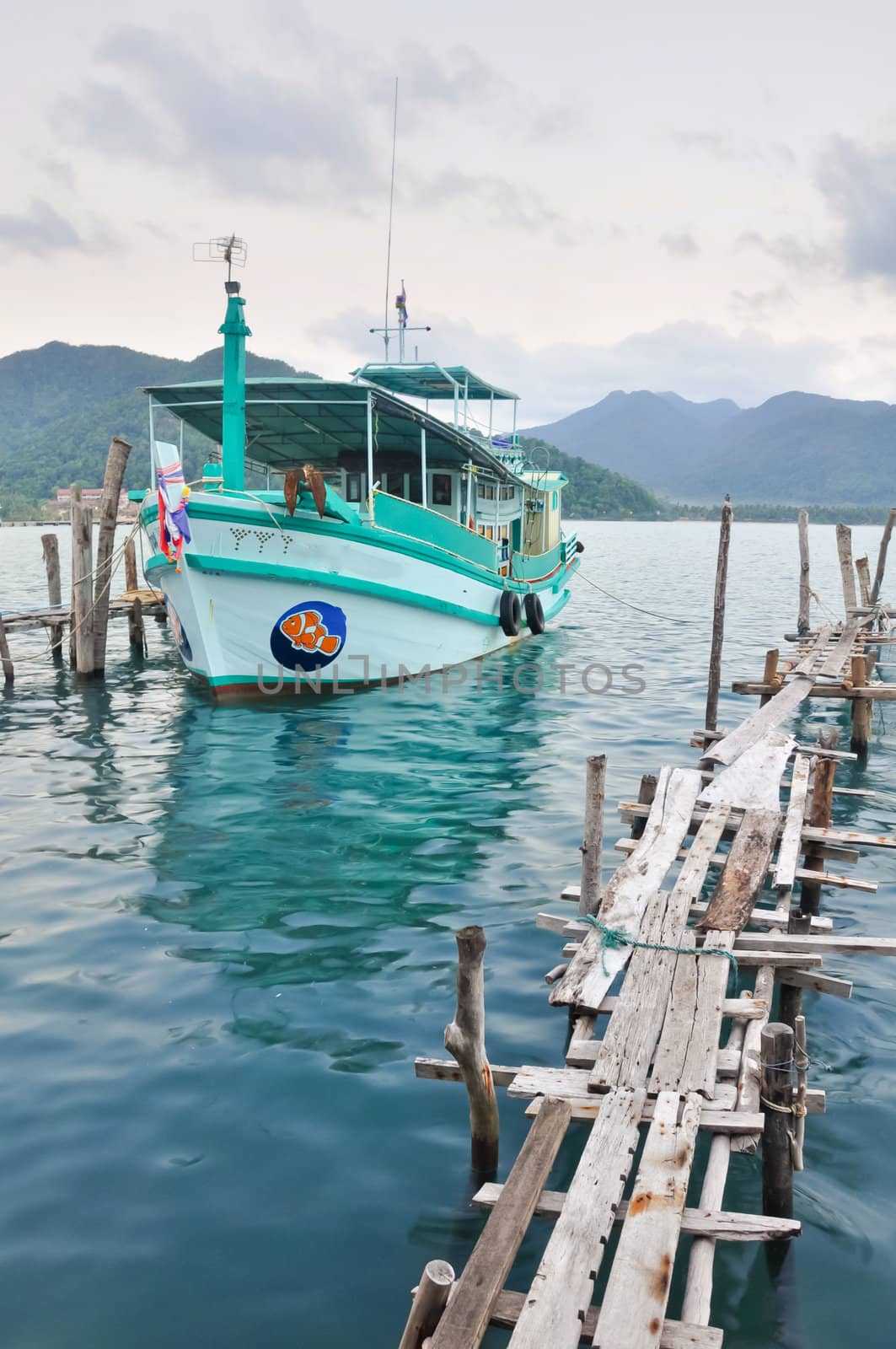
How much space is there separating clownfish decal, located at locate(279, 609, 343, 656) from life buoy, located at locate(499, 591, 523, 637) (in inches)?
214

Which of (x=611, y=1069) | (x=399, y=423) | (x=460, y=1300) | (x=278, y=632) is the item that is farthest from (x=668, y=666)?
(x=460, y=1300)

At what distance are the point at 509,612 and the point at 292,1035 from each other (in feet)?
48.9

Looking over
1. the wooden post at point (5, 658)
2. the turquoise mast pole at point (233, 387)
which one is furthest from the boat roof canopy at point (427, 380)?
the wooden post at point (5, 658)

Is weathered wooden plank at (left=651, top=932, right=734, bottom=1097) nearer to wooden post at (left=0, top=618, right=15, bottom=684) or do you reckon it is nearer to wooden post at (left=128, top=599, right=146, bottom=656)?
wooden post at (left=0, top=618, right=15, bottom=684)

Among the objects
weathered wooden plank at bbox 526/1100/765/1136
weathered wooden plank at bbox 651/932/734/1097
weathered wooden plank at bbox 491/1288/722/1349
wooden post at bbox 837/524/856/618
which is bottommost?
weathered wooden plank at bbox 491/1288/722/1349

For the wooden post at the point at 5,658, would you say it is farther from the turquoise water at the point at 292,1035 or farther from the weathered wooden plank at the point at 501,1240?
the weathered wooden plank at the point at 501,1240

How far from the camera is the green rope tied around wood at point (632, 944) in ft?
18.3

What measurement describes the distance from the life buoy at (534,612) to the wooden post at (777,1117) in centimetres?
1832

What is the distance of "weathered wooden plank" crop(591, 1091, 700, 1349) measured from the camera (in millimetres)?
3287

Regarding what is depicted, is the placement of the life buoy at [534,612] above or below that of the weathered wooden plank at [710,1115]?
above

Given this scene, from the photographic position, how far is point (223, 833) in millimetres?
9812

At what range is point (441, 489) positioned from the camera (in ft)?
64.6

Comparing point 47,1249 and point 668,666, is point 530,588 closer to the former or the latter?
point 668,666

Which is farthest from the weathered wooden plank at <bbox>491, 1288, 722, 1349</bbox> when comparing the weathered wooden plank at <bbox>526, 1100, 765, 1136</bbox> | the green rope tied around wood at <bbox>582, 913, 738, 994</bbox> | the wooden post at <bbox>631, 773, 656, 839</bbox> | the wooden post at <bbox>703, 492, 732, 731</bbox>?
the wooden post at <bbox>703, 492, 732, 731</bbox>
